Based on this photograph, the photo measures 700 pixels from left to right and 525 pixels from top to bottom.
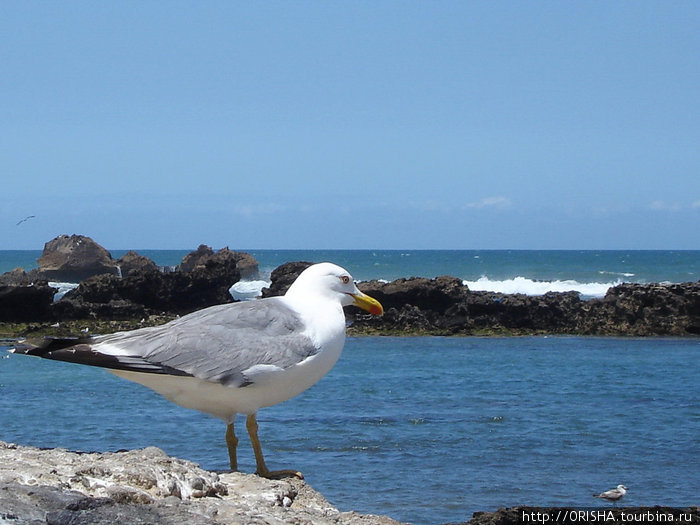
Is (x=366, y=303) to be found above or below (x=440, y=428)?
above

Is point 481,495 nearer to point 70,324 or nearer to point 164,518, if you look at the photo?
point 164,518

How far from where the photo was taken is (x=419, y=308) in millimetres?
24172

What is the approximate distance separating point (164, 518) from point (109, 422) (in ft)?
27.6

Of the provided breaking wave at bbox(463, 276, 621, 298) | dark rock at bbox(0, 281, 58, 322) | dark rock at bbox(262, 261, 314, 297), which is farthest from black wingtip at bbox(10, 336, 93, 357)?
breaking wave at bbox(463, 276, 621, 298)

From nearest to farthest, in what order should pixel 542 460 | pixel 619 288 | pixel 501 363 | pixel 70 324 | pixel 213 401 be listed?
pixel 213 401
pixel 542 460
pixel 501 363
pixel 70 324
pixel 619 288

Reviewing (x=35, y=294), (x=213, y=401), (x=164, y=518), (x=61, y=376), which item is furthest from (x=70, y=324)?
(x=164, y=518)

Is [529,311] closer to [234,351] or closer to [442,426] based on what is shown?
[442,426]

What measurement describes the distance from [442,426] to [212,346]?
281 inches

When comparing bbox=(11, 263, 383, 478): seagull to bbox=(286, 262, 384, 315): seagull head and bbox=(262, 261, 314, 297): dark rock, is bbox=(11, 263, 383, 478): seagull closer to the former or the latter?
bbox=(286, 262, 384, 315): seagull head

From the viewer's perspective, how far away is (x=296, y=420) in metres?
12.0

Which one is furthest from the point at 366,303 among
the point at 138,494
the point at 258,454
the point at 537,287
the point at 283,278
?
the point at 537,287

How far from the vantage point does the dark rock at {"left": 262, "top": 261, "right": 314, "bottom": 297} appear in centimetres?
2405

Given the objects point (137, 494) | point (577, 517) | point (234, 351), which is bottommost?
point (577, 517)

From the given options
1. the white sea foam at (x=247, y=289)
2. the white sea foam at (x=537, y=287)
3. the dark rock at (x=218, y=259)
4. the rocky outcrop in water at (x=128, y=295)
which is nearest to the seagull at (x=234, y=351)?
the rocky outcrop in water at (x=128, y=295)
